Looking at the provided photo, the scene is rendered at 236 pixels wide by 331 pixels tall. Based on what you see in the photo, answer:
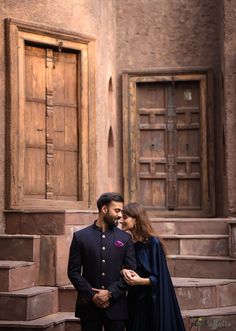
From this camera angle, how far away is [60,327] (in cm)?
818

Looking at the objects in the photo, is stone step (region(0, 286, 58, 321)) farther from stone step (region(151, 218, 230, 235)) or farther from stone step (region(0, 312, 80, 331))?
stone step (region(151, 218, 230, 235))

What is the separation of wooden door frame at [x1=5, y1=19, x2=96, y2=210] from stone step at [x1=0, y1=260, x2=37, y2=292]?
1.45 m

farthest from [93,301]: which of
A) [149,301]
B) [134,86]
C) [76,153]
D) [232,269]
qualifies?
[134,86]

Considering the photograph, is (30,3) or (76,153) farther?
(76,153)

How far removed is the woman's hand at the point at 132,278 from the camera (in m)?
6.14

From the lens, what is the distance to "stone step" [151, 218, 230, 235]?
1055 centimetres

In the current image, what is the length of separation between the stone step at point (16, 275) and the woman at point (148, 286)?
235cm

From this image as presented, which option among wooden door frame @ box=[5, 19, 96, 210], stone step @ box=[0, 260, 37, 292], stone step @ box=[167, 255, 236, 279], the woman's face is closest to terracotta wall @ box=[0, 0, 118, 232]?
wooden door frame @ box=[5, 19, 96, 210]

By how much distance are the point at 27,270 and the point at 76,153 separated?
288 centimetres

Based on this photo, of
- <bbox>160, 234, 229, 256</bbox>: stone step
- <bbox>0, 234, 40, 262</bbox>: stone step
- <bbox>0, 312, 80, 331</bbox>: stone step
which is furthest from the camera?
<bbox>160, 234, 229, 256</bbox>: stone step

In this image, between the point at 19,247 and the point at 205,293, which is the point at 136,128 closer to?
the point at 19,247

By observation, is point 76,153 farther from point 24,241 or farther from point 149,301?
point 149,301

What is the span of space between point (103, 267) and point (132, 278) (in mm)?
242

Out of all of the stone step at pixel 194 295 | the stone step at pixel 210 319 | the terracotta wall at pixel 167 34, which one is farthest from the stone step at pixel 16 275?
the terracotta wall at pixel 167 34
